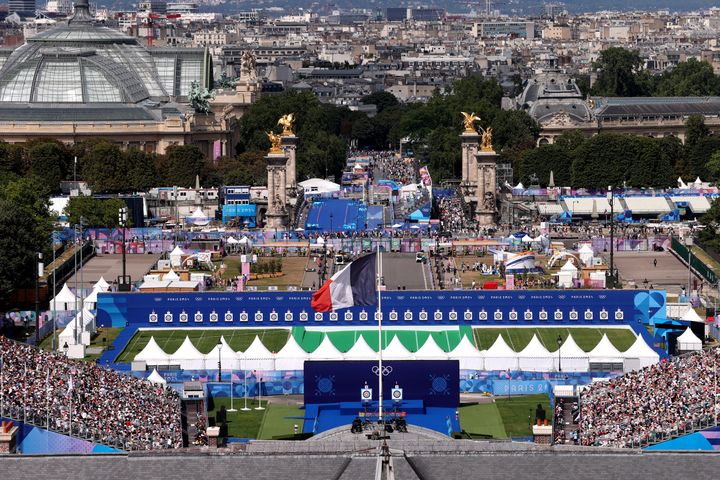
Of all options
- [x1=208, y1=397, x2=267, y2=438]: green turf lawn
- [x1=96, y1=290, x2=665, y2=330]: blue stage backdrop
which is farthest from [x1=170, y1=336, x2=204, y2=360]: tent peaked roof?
[x1=96, y1=290, x2=665, y2=330]: blue stage backdrop

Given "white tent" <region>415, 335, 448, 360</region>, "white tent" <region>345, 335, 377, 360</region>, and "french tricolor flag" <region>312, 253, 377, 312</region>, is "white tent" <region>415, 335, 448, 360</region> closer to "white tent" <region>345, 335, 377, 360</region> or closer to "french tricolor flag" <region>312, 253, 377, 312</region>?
"white tent" <region>345, 335, 377, 360</region>

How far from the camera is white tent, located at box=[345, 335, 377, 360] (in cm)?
7977

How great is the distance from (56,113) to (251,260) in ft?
204

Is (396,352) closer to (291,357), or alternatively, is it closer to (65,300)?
(291,357)

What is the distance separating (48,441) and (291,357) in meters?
18.7

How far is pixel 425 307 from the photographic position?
307ft

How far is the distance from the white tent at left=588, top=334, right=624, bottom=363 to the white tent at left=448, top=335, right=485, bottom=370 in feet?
13.7

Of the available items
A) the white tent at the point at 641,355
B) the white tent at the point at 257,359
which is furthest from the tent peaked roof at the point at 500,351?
the white tent at the point at 257,359

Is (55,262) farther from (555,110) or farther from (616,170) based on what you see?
(555,110)

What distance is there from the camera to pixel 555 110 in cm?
18825

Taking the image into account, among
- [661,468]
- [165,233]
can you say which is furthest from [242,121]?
[661,468]

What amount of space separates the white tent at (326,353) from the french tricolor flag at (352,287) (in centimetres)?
1519

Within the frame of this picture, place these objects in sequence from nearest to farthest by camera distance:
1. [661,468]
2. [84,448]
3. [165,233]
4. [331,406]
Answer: [661,468] → [84,448] → [331,406] → [165,233]

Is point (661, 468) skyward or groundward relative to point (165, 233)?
skyward
